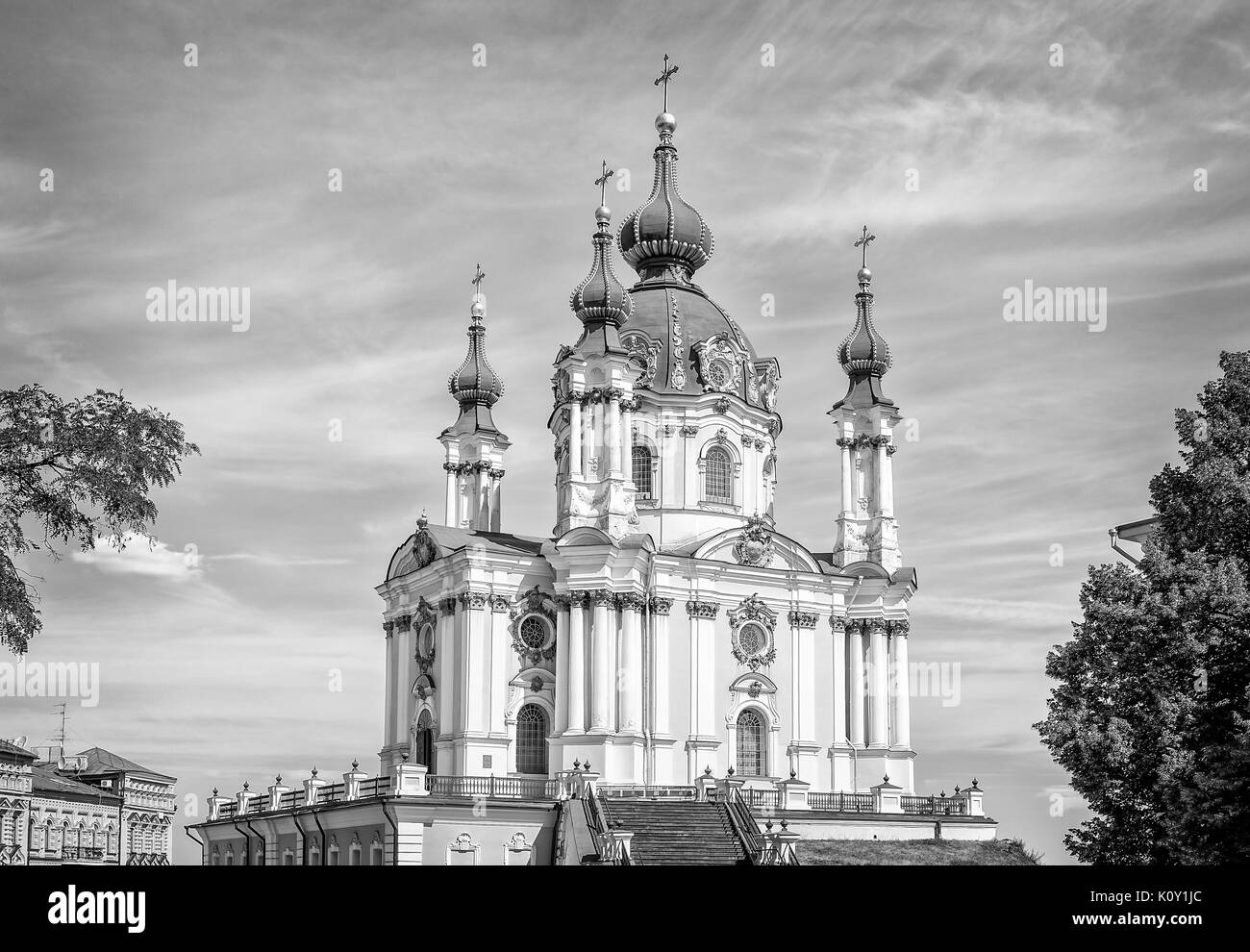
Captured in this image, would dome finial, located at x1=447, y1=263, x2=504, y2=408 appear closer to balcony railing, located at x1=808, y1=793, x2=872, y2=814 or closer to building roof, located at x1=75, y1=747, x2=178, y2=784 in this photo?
balcony railing, located at x1=808, y1=793, x2=872, y2=814

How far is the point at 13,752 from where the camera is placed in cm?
7588

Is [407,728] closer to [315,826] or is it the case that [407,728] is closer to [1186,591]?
[315,826]

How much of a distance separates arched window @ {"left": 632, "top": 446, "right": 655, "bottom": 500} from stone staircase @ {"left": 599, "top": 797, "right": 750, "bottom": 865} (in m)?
12.6

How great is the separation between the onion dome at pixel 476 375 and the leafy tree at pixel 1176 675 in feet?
105

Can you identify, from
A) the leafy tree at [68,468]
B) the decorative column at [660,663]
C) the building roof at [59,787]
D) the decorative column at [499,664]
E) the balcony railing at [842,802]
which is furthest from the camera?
the building roof at [59,787]

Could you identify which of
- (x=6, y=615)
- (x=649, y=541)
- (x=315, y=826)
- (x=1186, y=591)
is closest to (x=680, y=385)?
(x=649, y=541)

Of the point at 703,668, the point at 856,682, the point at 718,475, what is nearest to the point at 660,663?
the point at 703,668

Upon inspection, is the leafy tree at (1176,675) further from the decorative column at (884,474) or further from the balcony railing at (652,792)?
the decorative column at (884,474)

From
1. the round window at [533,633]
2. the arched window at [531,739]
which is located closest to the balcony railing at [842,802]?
the arched window at [531,739]

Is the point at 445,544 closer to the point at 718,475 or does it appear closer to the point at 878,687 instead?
the point at 718,475

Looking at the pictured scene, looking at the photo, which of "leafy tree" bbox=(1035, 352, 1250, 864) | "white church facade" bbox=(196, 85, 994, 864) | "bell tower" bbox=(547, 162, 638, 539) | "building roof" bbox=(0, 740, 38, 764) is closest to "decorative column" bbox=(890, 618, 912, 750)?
"white church facade" bbox=(196, 85, 994, 864)

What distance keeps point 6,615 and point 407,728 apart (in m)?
28.5

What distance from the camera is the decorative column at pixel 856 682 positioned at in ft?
160

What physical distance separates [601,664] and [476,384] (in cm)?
1425
